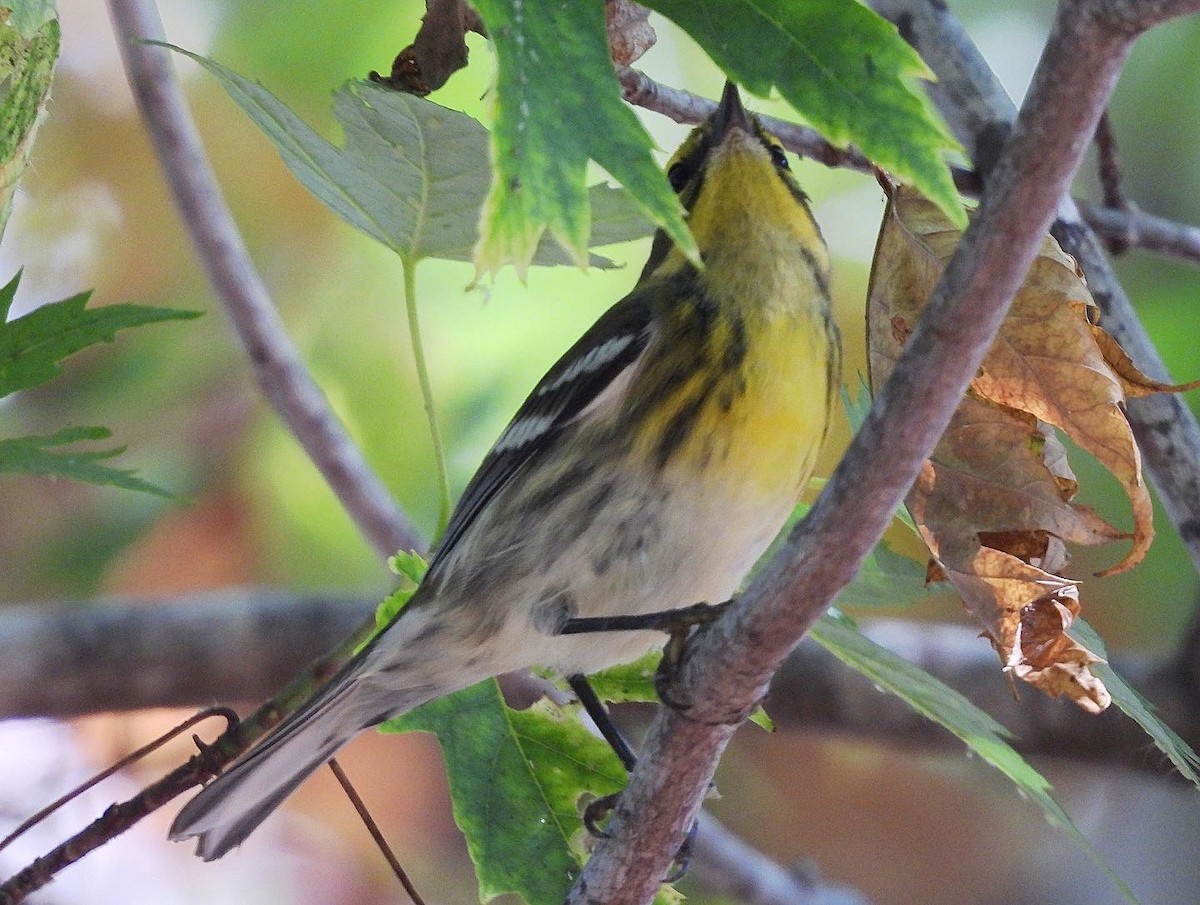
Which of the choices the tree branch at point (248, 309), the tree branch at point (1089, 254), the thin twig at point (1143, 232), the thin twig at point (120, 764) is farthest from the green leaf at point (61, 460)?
the thin twig at point (1143, 232)

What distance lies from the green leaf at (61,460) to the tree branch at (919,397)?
0.36 m

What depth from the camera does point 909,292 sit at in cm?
73

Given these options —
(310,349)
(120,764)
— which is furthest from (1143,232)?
(310,349)

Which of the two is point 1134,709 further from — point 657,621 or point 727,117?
point 727,117

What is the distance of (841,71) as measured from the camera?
495 millimetres

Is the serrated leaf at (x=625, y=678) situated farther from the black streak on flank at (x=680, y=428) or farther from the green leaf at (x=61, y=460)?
the green leaf at (x=61, y=460)

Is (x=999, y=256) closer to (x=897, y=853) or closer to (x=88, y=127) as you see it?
(x=88, y=127)

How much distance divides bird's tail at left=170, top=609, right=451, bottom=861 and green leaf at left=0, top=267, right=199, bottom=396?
39cm

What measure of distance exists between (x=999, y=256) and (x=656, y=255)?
0.78 m

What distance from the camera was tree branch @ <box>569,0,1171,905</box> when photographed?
0.44 m

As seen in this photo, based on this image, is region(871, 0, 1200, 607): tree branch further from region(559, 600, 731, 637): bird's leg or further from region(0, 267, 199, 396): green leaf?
region(0, 267, 199, 396): green leaf

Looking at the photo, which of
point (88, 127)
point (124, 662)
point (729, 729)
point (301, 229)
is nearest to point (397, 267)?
point (301, 229)

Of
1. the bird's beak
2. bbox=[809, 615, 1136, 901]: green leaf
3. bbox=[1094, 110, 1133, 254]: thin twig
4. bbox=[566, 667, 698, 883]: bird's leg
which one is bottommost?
bbox=[566, 667, 698, 883]: bird's leg

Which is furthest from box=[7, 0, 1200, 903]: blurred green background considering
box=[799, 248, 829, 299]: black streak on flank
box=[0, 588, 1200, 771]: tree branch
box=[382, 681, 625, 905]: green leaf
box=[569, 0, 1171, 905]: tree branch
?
box=[569, 0, 1171, 905]: tree branch
